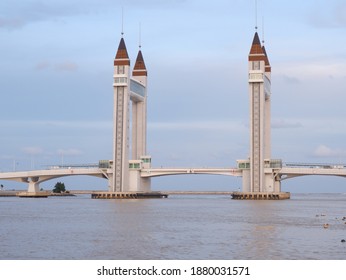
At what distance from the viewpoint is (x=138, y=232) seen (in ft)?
182

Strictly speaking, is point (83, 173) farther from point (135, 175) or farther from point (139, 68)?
point (139, 68)

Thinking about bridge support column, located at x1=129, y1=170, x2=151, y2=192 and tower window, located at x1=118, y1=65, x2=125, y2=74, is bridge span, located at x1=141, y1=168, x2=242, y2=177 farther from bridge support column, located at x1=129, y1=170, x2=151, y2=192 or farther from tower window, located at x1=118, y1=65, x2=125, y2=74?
tower window, located at x1=118, y1=65, x2=125, y2=74

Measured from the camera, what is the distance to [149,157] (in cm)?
15100

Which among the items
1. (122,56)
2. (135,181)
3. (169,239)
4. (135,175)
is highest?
(122,56)

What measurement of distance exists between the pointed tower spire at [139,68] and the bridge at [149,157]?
12.7ft

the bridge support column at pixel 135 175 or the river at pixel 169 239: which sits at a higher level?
the bridge support column at pixel 135 175

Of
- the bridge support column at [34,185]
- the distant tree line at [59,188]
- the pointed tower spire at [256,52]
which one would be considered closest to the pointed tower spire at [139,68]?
the pointed tower spire at [256,52]

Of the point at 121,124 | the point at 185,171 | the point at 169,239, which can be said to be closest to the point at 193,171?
the point at 185,171

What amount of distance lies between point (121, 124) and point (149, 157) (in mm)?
13688

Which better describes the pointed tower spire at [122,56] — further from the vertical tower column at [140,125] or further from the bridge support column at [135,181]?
the bridge support column at [135,181]

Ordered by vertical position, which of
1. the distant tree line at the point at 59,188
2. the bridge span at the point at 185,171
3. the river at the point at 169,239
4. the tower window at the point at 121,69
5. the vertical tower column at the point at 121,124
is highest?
the tower window at the point at 121,69

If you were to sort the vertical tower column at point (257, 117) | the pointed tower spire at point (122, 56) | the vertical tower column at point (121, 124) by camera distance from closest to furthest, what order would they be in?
the vertical tower column at point (257, 117), the vertical tower column at point (121, 124), the pointed tower spire at point (122, 56)

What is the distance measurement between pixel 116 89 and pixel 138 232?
287 ft

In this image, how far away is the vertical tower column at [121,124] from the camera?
459ft
